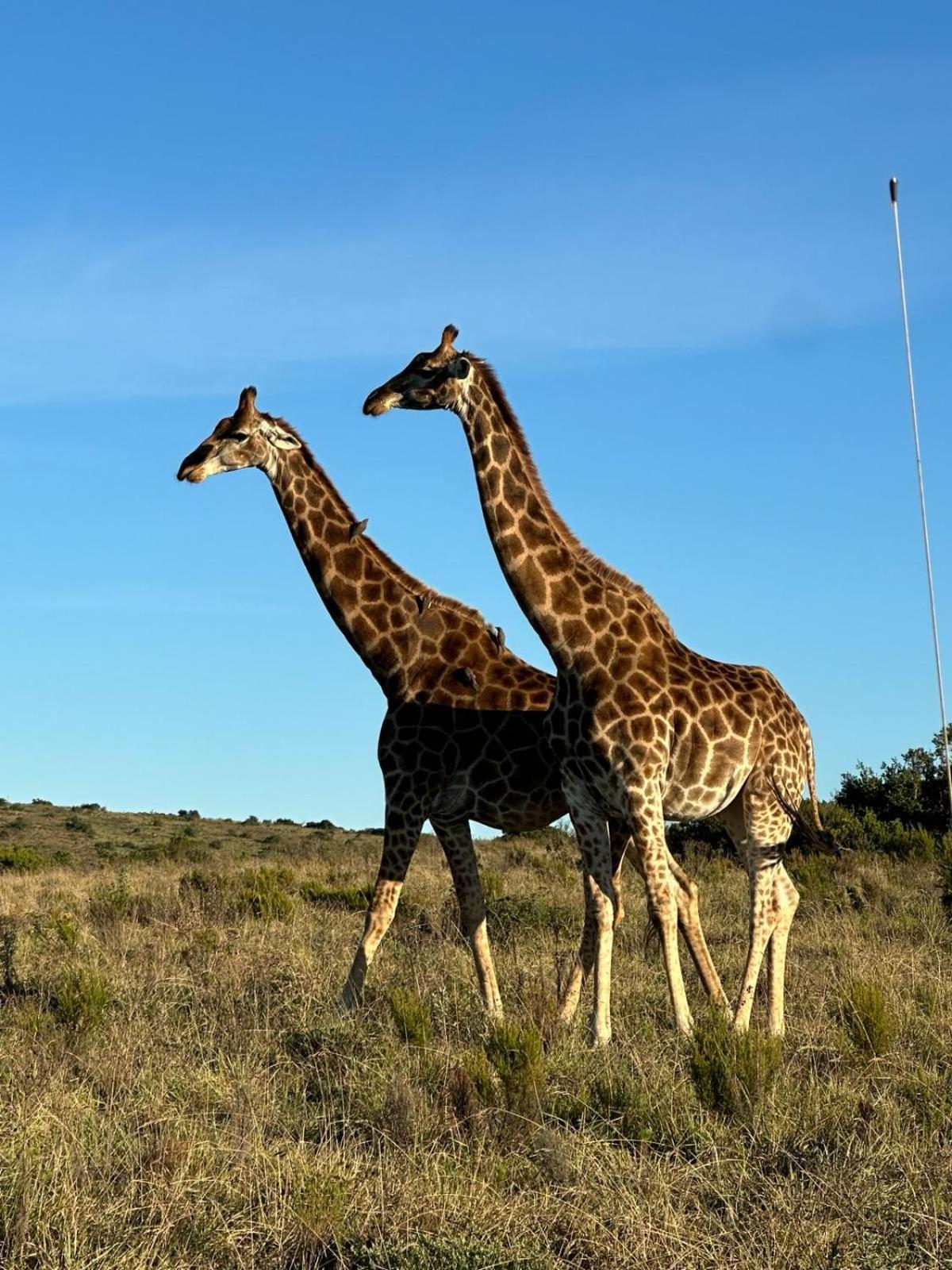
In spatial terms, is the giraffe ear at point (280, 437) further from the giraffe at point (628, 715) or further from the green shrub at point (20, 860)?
the green shrub at point (20, 860)

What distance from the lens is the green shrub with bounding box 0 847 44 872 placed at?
23.9 metres

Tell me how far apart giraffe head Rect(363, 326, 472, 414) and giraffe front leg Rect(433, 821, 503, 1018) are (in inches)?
116

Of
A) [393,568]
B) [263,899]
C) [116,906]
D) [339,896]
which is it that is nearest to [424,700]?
[393,568]

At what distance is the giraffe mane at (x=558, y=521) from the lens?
9.33 m

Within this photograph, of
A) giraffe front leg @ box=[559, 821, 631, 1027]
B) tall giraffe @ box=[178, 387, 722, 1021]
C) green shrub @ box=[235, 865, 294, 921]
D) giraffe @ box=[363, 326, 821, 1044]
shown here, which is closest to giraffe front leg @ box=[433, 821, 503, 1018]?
tall giraffe @ box=[178, 387, 722, 1021]

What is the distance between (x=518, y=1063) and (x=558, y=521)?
3.87 meters

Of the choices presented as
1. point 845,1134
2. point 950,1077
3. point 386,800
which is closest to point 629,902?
point 386,800

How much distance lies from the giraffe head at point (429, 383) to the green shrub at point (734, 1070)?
444cm

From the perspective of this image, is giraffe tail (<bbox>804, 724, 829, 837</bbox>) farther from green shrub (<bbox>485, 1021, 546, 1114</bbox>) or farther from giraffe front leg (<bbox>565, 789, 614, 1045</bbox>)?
green shrub (<bbox>485, 1021, 546, 1114</bbox>)

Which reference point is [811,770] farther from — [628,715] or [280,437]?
[280,437]

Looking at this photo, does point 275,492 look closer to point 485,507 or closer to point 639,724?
point 485,507

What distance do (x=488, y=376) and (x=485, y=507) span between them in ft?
2.96

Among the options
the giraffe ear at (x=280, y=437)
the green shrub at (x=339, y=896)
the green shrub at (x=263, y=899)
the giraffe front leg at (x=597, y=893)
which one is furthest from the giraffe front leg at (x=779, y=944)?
the green shrub at (x=339, y=896)

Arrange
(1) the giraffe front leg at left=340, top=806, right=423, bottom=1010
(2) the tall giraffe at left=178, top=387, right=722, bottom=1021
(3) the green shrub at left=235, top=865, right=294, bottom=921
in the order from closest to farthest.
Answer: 1. (1) the giraffe front leg at left=340, top=806, right=423, bottom=1010
2. (2) the tall giraffe at left=178, top=387, right=722, bottom=1021
3. (3) the green shrub at left=235, top=865, right=294, bottom=921
